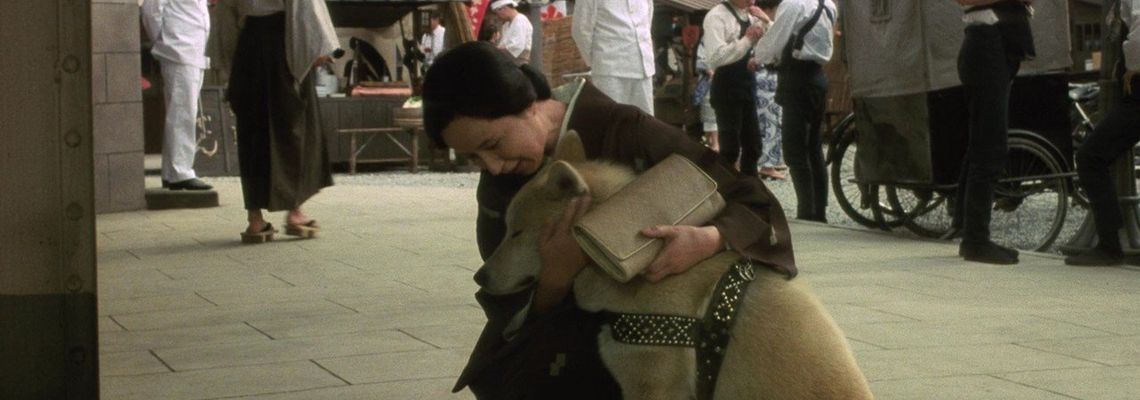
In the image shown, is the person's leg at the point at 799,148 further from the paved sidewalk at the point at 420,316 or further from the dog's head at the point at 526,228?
the dog's head at the point at 526,228

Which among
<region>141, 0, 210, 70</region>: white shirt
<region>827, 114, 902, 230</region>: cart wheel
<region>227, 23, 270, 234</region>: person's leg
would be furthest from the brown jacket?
<region>141, 0, 210, 70</region>: white shirt

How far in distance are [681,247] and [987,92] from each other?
537 cm

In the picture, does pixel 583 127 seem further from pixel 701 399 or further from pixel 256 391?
pixel 256 391

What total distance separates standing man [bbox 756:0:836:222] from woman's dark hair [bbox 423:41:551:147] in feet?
25.5

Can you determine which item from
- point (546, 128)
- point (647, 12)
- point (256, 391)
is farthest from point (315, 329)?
point (647, 12)

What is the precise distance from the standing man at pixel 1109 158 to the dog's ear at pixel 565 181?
17.4 ft

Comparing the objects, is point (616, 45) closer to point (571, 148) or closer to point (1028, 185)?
point (1028, 185)

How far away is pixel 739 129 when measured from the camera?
501 inches

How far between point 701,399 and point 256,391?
7.49 ft

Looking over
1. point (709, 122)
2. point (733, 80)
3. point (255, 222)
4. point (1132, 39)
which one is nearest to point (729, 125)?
point (733, 80)

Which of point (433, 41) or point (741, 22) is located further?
point (433, 41)

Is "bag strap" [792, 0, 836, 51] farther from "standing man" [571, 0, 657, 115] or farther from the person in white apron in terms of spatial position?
the person in white apron

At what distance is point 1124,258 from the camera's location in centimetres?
848

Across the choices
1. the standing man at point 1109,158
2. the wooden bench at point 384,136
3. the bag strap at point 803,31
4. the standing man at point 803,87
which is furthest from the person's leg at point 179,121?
the standing man at point 1109,158
